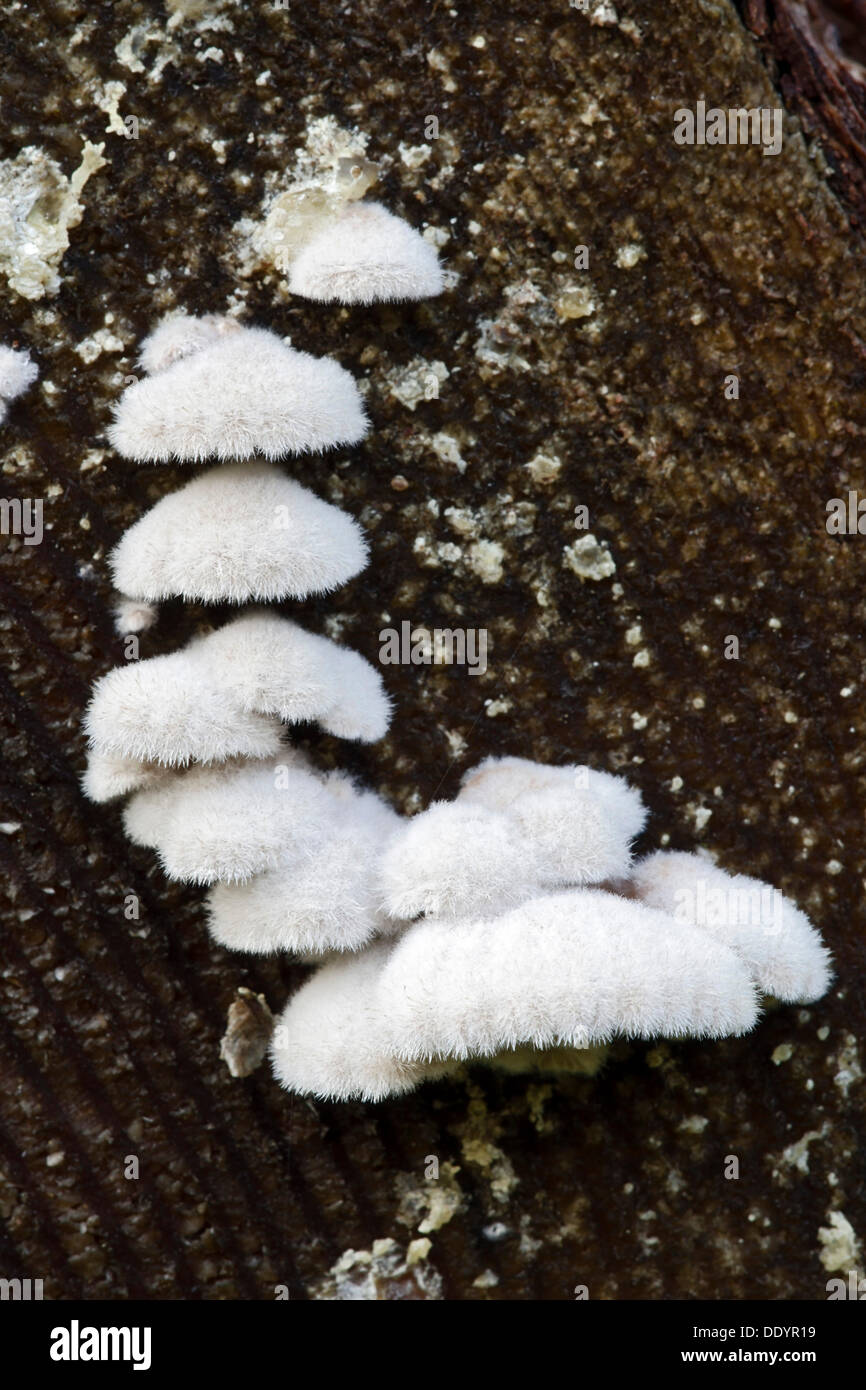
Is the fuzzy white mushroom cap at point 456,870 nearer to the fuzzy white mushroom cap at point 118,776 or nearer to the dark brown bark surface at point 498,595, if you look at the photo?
the dark brown bark surface at point 498,595

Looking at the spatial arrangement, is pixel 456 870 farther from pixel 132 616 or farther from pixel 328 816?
pixel 132 616

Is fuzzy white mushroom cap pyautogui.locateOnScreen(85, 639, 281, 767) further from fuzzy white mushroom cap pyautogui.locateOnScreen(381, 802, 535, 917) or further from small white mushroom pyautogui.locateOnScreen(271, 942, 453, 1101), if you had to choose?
small white mushroom pyautogui.locateOnScreen(271, 942, 453, 1101)

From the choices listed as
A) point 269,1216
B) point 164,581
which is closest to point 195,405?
point 164,581

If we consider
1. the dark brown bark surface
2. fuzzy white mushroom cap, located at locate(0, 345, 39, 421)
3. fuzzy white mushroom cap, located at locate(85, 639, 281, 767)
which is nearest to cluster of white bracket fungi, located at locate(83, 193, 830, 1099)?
fuzzy white mushroom cap, located at locate(85, 639, 281, 767)

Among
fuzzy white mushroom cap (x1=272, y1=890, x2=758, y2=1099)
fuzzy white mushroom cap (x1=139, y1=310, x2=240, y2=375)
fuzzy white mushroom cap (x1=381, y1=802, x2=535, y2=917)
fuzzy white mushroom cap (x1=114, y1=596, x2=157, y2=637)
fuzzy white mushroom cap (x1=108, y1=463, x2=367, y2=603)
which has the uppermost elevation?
fuzzy white mushroom cap (x1=139, y1=310, x2=240, y2=375)

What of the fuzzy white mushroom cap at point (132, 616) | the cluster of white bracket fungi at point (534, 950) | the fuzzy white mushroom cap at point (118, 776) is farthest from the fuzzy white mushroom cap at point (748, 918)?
the fuzzy white mushroom cap at point (132, 616)
